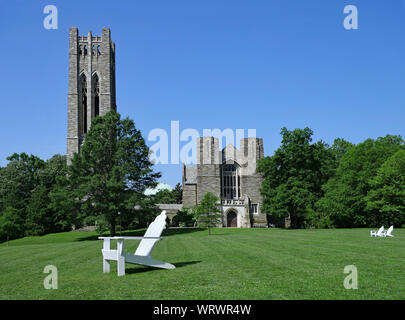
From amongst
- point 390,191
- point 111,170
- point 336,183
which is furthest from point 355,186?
point 111,170

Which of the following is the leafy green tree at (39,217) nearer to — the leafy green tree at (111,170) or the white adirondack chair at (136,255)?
the leafy green tree at (111,170)

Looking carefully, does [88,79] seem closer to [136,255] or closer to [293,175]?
[293,175]

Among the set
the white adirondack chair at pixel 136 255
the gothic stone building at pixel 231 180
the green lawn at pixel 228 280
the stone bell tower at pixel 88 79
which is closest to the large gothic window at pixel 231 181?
the gothic stone building at pixel 231 180

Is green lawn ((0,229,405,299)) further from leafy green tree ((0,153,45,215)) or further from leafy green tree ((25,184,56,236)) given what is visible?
leafy green tree ((0,153,45,215))

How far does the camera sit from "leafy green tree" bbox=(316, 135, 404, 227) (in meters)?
38.3

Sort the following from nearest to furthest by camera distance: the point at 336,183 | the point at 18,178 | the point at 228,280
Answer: the point at 228,280, the point at 336,183, the point at 18,178

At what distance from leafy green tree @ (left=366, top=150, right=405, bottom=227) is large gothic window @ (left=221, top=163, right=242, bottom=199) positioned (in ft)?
58.5

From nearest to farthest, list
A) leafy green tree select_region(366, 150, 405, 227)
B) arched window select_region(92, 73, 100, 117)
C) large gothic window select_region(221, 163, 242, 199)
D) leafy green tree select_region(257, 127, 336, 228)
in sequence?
leafy green tree select_region(366, 150, 405, 227)
leafy green tree select_region(257, 127, 336, 228)
large gothic window select_region(221, 163, 242, 199)
arched window select_region(92, 73, 100, 117)

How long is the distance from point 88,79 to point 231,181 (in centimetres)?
2293

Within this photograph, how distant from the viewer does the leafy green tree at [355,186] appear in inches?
1510

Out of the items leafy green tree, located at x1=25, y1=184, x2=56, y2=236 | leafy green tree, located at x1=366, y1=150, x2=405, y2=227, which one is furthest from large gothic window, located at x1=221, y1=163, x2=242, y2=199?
leafy green tree, located at x1=25, y1=184, x2=56, y2=236

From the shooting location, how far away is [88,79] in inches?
1997

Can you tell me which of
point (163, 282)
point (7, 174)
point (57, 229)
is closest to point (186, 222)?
point (57, 229)
